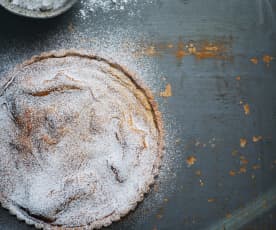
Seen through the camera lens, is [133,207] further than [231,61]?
No

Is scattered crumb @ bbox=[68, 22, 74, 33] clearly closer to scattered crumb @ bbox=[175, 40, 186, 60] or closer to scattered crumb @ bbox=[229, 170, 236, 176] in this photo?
scattered crumb @ bbox=[175, 40, 186, 60]

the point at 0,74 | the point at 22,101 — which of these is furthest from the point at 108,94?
the point at 0,74

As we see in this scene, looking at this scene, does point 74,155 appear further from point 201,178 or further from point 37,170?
point 201,178

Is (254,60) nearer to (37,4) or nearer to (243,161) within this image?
(243,161)

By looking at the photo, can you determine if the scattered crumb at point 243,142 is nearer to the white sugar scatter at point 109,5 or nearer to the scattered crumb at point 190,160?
the scattered crumb at point 190,160

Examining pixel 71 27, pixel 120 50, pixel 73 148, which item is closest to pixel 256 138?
pixel 120 50

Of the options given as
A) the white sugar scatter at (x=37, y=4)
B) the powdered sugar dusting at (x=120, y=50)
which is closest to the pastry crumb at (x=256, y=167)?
the powdered sugar dusting at (x=120, y=50)
